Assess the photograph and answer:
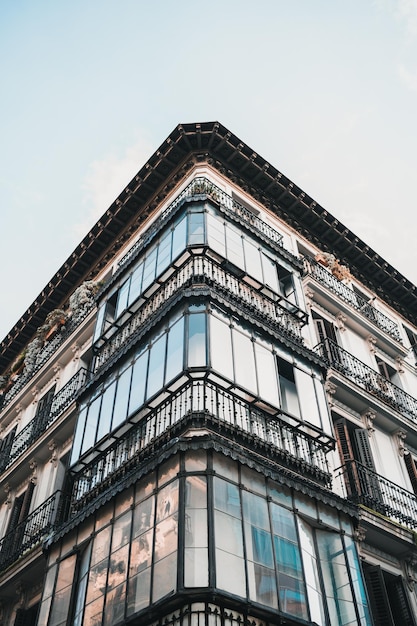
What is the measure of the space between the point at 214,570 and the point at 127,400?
5.51 metres

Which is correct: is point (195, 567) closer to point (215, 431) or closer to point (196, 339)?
point (215, 431)

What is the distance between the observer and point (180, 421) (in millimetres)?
12336

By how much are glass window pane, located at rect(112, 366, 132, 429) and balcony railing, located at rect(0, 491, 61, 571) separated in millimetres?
3502

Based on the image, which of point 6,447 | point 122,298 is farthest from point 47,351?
point 122,298

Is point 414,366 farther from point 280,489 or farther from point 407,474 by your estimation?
point 280,489

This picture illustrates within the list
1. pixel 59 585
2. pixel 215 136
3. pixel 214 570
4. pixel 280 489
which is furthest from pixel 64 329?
pixel 214 570

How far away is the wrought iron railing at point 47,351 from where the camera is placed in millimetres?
23062

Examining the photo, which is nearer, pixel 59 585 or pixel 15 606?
pixel 59 585

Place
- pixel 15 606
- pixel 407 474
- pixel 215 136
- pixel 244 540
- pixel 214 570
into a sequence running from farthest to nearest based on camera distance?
1. pixel 215 136
2. pixel 407 474
3. pixel 15 606
4. pixel 244 540
5. pixel 214 570

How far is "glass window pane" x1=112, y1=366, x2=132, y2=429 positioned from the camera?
1452 cm

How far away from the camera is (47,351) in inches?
973

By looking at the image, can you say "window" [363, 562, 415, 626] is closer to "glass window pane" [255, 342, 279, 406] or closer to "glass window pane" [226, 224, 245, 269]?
"glass window pane" [255, 342, 279, 406]

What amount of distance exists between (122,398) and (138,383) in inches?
24.6

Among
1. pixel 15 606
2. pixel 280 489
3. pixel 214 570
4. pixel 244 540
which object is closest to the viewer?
pixel 214 570
